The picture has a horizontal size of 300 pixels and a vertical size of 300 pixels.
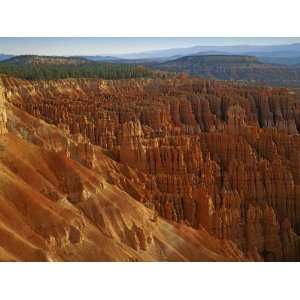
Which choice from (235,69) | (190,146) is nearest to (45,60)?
(235,69)

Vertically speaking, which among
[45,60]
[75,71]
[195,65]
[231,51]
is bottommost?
[75,71]

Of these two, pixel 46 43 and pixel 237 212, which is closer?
pixel 46 43

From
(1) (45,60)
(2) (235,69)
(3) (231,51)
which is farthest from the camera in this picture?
(2) (235,69)

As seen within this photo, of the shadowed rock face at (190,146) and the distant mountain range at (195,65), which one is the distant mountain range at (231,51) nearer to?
the distant mountain range at (195,65)

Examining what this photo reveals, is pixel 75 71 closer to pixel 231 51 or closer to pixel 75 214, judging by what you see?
pixel 231 51

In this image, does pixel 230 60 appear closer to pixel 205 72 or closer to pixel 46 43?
pixel 205 72
